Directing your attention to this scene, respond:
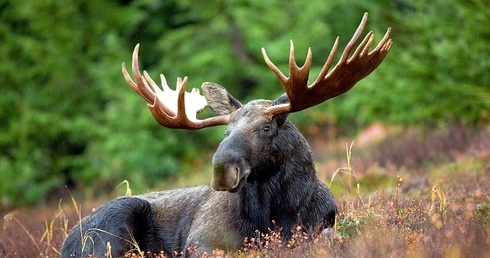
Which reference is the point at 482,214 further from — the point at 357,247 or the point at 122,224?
the point at 122,224

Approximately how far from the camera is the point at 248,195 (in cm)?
662

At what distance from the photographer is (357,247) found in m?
4.87

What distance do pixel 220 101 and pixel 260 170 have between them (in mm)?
886

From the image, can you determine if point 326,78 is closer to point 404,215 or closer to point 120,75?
point 404,215

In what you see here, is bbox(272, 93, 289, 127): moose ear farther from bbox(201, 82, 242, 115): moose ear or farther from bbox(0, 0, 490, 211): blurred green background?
bbox(0, 0, 490, 211): blurred green background

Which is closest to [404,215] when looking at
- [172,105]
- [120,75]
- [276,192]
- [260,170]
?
[276,192]

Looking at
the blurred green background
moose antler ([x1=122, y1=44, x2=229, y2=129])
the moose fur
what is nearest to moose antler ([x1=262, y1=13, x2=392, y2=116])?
the moose fur

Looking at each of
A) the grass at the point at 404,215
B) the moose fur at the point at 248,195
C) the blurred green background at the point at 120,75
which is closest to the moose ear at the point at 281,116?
the moose fur at the point at 248,195

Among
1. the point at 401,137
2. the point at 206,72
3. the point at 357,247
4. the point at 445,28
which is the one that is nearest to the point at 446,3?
the point at 445,28

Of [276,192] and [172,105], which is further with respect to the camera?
[172,105]

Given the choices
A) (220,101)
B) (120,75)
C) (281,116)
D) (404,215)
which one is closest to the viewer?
(404,215)

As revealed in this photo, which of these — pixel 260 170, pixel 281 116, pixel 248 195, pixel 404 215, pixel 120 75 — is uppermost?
pixel 281 116

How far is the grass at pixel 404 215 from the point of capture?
4.96 meters

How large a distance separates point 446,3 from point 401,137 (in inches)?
103
